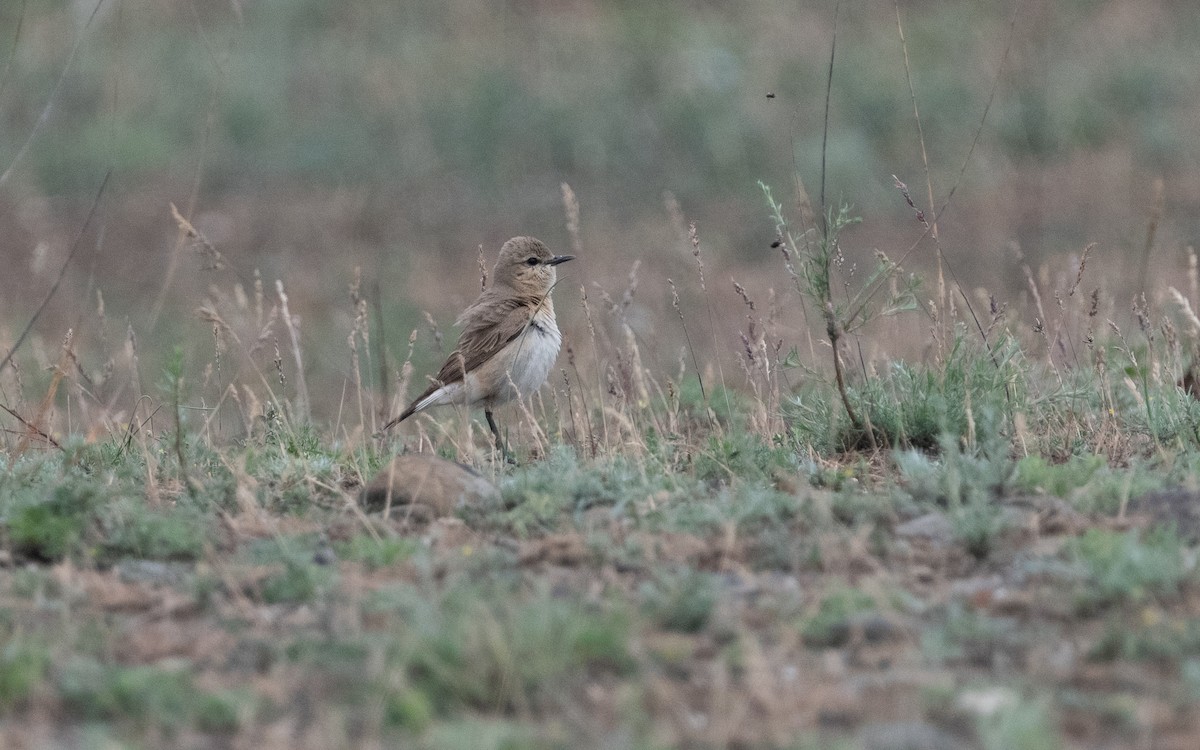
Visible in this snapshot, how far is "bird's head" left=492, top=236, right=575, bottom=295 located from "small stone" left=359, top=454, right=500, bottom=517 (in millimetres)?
3539

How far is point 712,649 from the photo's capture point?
4.56m

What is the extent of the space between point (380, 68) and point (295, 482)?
1555 cm

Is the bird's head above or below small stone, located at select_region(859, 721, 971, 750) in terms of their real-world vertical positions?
below

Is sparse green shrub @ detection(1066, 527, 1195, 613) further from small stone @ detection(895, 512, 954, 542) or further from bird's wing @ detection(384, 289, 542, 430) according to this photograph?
bird's wing @ detection(384, 289, 542, 430)

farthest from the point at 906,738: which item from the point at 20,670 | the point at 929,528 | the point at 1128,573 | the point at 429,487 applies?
the point at 429,487

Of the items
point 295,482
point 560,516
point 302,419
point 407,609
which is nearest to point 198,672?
point 407,609

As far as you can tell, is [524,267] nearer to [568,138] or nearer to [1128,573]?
[1128,573]

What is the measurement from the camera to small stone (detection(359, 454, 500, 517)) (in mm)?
6180

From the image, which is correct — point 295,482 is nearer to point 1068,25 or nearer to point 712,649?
point 712,649

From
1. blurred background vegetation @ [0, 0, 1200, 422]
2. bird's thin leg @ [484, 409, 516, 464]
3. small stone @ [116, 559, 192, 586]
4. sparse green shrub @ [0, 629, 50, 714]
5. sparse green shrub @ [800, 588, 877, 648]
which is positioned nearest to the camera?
sparse green shrub @ [0, 629, 50, 714]

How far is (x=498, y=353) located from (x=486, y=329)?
9.2 inches

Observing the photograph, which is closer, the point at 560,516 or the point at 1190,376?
the point at 560,516

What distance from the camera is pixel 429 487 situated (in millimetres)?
6207

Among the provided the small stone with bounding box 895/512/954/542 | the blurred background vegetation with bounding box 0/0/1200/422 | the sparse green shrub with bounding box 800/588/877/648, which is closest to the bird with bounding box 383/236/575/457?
the small stone with bounding box 895/512/954/542
